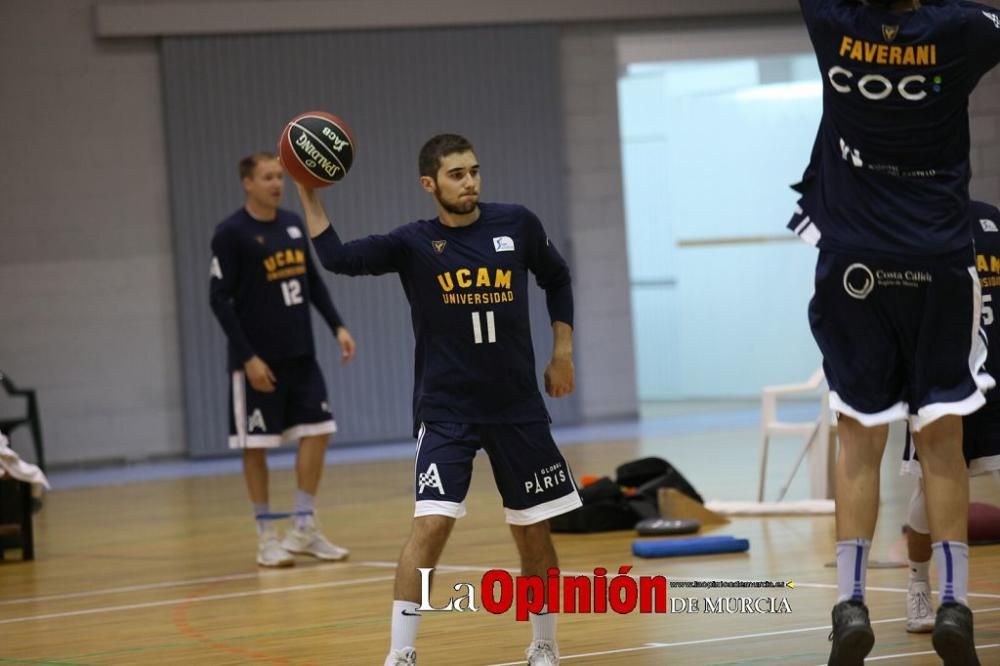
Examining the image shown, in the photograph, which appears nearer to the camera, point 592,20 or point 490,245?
point 490,245

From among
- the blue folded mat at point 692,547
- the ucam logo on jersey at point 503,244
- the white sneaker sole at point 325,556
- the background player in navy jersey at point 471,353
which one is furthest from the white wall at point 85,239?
the ucam logo on jersey at point 503,244

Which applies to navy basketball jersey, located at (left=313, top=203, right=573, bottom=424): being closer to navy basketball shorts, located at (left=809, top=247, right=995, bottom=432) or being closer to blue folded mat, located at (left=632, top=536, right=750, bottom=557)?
navy basketball shorts, located at (left=809, top=247, right=995, bottom=432)

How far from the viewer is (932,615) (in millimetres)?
4984

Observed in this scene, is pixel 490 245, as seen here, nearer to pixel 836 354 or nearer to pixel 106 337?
pixel 836 354

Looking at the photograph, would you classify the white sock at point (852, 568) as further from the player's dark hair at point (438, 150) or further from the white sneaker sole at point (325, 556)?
the white sneaker sole at point (325, 556)

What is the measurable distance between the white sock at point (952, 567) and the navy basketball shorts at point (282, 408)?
171 inches

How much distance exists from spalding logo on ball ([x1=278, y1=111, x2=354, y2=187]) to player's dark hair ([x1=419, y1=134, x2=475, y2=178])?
1.02ft

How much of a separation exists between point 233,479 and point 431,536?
8605mm

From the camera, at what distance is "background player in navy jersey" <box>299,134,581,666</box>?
467 cm

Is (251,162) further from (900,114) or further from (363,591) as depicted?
(900,114)

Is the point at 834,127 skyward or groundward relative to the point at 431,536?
skyward

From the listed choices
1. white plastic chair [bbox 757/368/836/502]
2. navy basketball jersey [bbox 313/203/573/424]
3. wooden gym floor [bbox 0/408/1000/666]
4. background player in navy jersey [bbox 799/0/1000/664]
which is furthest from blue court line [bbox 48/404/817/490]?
background player in navy jersey [bbox 799/0/1000/664]

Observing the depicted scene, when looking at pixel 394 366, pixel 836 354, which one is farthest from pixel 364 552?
pixel 394 366

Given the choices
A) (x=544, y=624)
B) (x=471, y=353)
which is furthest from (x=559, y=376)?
(x=544, y=624)
